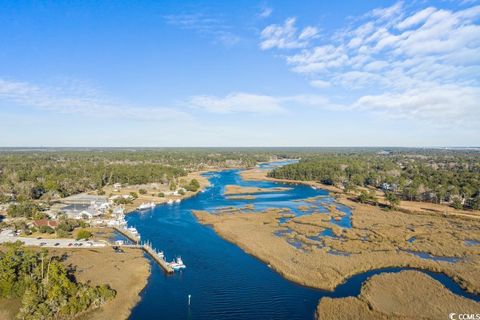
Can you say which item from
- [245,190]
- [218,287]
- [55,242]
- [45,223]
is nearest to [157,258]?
[218,287]

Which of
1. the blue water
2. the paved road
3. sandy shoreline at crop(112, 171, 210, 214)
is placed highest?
the paved road

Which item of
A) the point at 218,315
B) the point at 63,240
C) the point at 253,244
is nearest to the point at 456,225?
the point at 253,244

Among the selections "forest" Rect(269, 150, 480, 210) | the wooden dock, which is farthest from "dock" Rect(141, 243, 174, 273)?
"forest" Rect(269, 150, 480, 210)

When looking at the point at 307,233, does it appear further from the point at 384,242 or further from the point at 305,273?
the point at 305,273

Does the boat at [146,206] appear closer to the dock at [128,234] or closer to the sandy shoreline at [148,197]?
the sandy shoreline at [148,197]

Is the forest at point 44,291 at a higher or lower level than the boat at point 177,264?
Answer: higher

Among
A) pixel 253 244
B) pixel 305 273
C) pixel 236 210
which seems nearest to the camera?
pixel 305 273

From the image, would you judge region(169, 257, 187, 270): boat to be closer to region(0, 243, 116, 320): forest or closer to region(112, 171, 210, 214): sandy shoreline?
region(0, 243, 116, 320): forest

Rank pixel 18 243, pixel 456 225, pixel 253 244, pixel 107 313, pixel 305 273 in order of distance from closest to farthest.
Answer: pixel 107 313, pixel 305 273, pixel 18 243, pixel 253 244, pixel 456 225

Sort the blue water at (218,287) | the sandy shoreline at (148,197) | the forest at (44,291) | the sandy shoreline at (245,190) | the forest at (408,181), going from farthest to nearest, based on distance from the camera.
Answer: the sandy shoreline at (245,190) < the forest at (408,181) < the sandy shoreline at (148,197) < the blue water at (218,287) < the forest at (44,291)

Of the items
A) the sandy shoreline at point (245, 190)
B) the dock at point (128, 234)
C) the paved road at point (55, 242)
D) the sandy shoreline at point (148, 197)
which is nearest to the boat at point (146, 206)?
the sandy shoreline at point (148, 197)

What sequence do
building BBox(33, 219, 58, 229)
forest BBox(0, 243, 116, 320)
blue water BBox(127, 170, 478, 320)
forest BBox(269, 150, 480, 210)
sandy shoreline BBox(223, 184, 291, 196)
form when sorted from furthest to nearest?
sandy shoreline BBox(223, 184, 291, 196), forest BBox(269, 150, 480, 210), building BBox(33, 219, 58, 229), blue water BBox(127, 170, 478, 320), forest BBox(0, 243, 116, 320)
